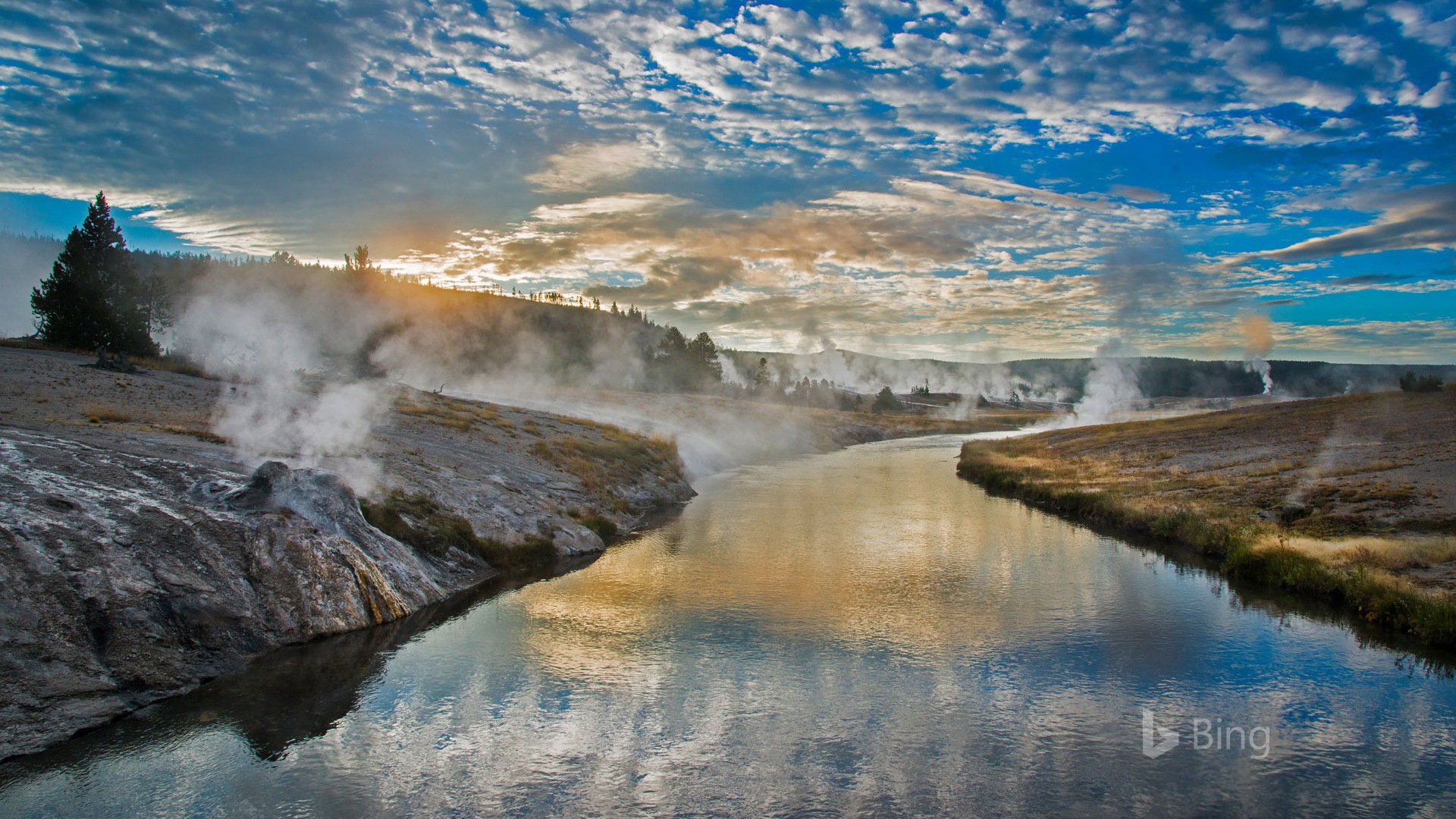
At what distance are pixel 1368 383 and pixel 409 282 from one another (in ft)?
717

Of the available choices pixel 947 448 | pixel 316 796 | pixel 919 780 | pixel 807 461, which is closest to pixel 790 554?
pixel 919 780

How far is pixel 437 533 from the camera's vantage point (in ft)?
70.5

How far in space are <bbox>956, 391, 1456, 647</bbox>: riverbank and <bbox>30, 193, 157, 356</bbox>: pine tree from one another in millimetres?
52028

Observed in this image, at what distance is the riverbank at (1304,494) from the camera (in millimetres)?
18172

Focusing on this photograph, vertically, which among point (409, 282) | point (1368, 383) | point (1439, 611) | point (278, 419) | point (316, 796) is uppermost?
point (409, 282)

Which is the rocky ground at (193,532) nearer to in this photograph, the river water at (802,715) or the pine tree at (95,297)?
the river water at (802,715)

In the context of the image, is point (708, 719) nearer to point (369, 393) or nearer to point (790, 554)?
point (790, 554)

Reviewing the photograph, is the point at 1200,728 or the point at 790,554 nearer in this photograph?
the point at 1200,728

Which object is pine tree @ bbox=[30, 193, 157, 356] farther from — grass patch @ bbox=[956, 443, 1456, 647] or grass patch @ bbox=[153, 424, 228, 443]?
grass patch @ bbox=[956, 443, 1456, 647]

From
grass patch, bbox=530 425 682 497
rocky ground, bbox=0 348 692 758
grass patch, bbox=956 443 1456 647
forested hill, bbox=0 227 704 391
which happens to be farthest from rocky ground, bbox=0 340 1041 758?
forested hill, bbox=0 227 704 391

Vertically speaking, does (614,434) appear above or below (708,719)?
above

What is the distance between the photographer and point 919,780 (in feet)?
34.1

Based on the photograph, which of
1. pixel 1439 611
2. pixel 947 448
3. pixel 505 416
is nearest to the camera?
pixel 1439 611

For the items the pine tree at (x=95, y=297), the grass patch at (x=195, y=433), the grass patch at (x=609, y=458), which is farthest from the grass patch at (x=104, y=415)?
the pine tree at (x=95, y=297)
